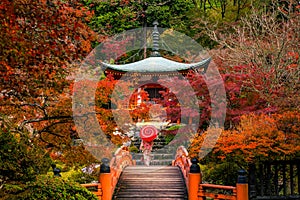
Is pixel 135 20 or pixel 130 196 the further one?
pixel 135 20

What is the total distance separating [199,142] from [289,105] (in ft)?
8.97

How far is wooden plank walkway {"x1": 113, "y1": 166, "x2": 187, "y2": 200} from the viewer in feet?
39.8

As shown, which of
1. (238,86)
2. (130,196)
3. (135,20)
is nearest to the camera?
(130,196)

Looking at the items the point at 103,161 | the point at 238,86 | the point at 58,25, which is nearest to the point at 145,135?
the point at 238,86

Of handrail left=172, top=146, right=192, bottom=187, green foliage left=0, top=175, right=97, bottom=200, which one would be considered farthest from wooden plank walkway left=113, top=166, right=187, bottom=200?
green foliage left=0, top=175, right=97, bottom=200

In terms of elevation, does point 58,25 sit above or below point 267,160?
above

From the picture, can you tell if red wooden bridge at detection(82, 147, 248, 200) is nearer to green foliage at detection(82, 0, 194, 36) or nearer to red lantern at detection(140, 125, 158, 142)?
red lantern at detection(140, 125, 158, 142)

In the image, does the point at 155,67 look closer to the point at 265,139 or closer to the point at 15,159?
the point at 265,139

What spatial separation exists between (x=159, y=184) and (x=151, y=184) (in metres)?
0.25

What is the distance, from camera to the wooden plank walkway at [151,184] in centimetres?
1212

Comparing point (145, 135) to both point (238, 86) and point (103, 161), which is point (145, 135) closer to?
point (238, 86)

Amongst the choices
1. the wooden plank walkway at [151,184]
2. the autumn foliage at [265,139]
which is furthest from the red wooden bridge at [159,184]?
the autumn foliage at [265,139]

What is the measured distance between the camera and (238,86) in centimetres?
1380

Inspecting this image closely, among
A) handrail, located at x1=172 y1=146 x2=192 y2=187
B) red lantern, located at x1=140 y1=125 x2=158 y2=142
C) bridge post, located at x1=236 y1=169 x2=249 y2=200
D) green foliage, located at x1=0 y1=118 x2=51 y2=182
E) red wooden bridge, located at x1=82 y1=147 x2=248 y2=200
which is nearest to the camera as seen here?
green foliage, located at x1=0 y1=118 x2=51 y2=182
